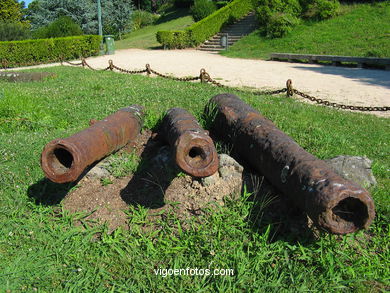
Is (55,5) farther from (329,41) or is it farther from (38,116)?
(38,116)

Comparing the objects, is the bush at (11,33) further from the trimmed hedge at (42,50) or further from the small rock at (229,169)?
the small rock at (229,169)

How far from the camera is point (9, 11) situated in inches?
1640

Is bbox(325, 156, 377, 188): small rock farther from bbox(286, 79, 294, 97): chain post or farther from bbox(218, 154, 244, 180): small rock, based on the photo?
bbox(286, 79, 294, 97): chain post

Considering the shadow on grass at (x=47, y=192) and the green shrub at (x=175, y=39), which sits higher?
the green shrub at (x=175, y=39)

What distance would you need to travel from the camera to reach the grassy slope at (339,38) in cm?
1869

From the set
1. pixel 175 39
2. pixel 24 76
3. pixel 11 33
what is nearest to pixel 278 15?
pixel 175 39

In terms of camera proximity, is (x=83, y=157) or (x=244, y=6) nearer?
(x=83, y=157)

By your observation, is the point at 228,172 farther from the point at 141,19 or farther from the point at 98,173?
the point at 141,19

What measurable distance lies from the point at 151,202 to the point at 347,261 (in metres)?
1.98

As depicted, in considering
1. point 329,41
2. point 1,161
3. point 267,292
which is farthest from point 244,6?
point 267,292

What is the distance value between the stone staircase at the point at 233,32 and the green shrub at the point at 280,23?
9.82 feet

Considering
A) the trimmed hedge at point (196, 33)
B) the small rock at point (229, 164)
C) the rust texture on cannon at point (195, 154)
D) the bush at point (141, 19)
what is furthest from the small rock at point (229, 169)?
the bush at point (141, 19)

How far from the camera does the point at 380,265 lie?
9.89 feet

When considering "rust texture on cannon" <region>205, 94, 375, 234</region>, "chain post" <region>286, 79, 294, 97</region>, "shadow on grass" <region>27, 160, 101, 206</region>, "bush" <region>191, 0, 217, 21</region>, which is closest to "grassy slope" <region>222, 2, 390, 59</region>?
"bush" <region>191, 0, 217, 21</region>
